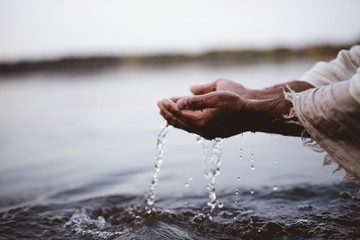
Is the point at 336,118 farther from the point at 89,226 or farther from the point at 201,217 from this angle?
the point at 89,226

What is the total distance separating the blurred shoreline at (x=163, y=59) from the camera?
38281 mm

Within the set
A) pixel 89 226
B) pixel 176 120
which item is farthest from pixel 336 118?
pixel 89 226

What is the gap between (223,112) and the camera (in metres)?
2.27

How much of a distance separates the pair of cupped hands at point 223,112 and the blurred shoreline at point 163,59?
34.9 metres

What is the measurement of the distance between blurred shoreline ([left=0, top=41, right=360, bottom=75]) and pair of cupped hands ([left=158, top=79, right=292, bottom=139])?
34903 mm

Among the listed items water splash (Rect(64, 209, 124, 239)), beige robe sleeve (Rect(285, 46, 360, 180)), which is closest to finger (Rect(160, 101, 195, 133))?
beige robe sleeve (Rect(285, 46, 360, 180))

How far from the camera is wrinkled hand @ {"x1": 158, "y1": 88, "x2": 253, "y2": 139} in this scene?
2264mm

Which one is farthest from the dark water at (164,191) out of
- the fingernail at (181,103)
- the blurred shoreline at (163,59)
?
the blurred shoreline at (163,59)

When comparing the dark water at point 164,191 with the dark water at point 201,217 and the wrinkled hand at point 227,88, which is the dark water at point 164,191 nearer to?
the dark water at point 201,217

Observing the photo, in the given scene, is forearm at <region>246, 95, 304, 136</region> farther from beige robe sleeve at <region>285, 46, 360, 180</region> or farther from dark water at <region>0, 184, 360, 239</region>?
dark water at <region>0, 184, 360, 239</region>

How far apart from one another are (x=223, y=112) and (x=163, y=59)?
1798 inches

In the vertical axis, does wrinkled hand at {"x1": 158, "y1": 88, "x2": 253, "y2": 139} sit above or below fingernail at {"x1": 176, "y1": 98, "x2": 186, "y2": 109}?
below

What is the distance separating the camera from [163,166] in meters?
4.55

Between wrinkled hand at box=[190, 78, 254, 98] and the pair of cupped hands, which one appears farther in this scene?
wrinkled hand at box=[190, 78, 254, 98]
